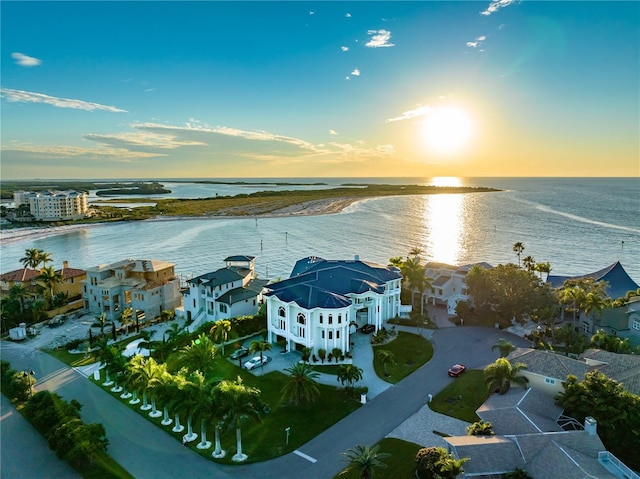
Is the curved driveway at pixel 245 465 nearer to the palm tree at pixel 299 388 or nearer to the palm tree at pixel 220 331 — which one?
the palm tree at pixel 299 388

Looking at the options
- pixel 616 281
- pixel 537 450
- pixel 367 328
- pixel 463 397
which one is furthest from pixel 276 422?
pixel 616 281

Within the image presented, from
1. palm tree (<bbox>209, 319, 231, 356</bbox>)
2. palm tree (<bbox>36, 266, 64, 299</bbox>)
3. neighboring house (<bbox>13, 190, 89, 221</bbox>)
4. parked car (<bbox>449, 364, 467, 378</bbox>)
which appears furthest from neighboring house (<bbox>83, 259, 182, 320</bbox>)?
neighboring house (<bbox>13, 190, 89, 221</bbox>)

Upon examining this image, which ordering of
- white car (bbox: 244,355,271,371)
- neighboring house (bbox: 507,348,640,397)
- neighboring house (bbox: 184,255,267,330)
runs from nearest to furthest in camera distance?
neighboring house (bbox: 507,348,640,397)
white car (bbox: 244,355,271,371)
neighboring house (bbox: 184,255,267,330)

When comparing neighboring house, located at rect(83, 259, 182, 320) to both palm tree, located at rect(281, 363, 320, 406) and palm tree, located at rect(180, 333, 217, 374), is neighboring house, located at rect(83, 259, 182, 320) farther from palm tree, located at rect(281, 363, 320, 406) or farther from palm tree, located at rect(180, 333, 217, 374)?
palm tree, located at rect(281, 363, 320, 406)

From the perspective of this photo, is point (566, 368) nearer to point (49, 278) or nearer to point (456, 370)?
point (456, 370)

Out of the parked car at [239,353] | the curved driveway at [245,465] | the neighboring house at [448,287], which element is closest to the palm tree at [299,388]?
the curved driveway at [245,465]

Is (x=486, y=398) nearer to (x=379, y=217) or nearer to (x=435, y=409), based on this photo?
(x=435, y=409)

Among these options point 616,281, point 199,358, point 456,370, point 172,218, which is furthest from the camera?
point 172,218
